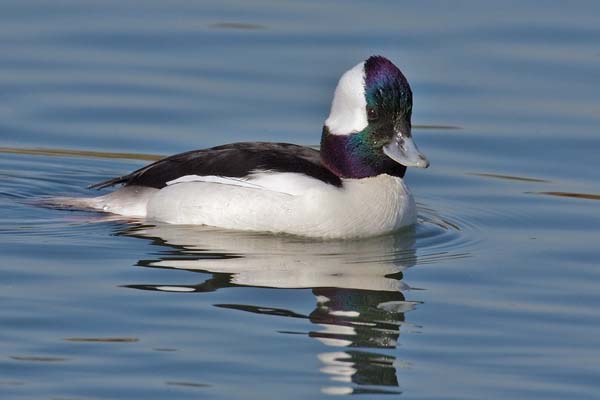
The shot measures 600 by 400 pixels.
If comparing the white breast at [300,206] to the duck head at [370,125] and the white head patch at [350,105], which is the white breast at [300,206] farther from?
the white head patch at [350,105]

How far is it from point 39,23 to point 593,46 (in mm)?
6590

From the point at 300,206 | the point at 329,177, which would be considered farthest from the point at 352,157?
the point at 300,206

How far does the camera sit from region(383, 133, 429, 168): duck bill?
43.9 feet

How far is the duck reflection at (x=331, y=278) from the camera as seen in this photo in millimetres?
10266

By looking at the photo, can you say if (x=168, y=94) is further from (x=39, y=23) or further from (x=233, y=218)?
(x=233, y=218)

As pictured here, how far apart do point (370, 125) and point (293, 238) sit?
1.15 metres

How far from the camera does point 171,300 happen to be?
11.5 metres

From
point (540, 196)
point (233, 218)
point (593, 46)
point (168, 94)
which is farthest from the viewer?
point (593, 46)

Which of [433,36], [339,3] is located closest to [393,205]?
[433,36]

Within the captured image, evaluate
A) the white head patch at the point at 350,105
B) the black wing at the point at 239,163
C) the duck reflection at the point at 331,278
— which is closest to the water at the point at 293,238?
the duck reflection at the point at 331,278

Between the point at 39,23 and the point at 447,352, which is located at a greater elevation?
the point at 39,23

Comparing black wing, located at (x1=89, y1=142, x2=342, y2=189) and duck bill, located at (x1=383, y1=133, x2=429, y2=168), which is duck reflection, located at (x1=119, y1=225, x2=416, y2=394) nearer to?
black wing, located at (x1=89, y1=142, x2=342, y2=189)

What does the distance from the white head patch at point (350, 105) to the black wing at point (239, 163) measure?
0.39m

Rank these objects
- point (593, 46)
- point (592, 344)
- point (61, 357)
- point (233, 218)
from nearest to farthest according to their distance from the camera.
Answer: point (61, 357) < point (592, 344) < point (233, 218) < point (593, 46)
